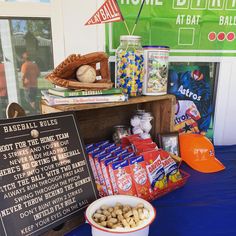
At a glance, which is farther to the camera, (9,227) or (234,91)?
(234,91)

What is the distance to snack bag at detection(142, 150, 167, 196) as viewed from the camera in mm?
862

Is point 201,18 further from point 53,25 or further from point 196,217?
point 196,217

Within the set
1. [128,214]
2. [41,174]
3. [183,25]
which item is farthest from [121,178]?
[183,25]

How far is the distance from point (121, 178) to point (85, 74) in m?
0.37

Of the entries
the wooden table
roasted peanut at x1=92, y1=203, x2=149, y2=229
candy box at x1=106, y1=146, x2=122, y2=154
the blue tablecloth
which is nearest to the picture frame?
the wooden table

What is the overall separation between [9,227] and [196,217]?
0.54m

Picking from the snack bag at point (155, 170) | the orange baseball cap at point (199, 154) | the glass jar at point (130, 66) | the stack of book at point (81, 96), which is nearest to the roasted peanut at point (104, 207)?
the snack bag at point (155, 170)

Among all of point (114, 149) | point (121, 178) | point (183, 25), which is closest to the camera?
point (121, 178)

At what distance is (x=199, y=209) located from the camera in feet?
2.70

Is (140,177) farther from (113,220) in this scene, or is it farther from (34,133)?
(34,133)

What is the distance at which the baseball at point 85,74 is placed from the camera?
2.77 ft

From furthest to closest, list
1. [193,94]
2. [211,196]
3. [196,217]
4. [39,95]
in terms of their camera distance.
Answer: [193,94] → [39,95] → [211,196] → [196,217]

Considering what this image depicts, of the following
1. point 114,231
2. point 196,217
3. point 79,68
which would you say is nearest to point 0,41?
point 79,68

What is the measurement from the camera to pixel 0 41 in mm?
1070
